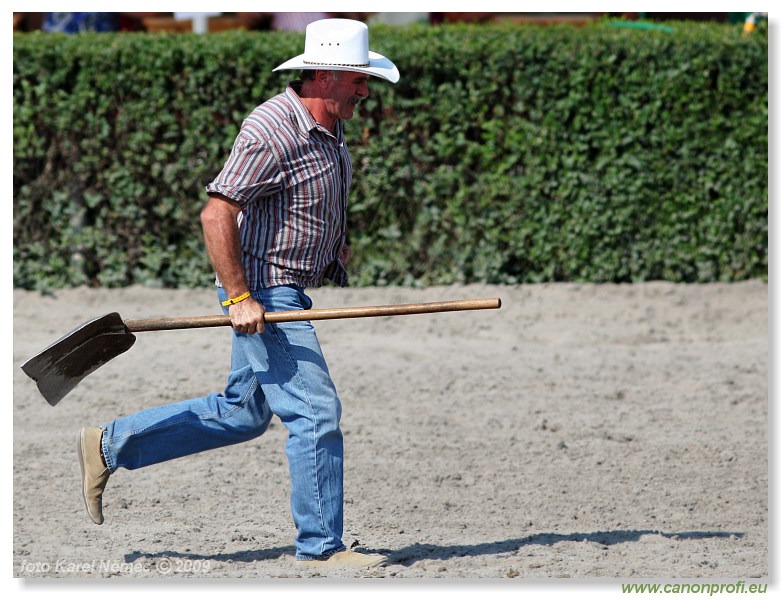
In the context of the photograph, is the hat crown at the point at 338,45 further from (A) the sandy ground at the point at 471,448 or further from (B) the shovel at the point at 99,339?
(A) the sandy ground at the point at 471,448

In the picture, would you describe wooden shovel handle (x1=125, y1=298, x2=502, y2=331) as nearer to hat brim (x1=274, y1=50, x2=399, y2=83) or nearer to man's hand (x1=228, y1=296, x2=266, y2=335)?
man's hand (x1=228, y1=296, x2=266, y2=335)

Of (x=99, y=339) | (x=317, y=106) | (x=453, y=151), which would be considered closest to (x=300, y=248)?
(x=317, y=106)

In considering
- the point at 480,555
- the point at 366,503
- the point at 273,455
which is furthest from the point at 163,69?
the point at 480,555

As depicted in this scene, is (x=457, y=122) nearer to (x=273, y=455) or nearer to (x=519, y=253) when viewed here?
(x=519, y=253)

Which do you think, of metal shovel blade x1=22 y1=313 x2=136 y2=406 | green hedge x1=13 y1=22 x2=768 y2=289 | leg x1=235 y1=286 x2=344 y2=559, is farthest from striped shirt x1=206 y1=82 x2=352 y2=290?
green hedge x1=13 y1=22 x2=768 y2=289

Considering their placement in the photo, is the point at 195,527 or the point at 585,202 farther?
the point at 585,202

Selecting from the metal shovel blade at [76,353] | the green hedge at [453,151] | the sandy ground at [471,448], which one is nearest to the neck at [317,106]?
the metal shovel blade at [76,353]

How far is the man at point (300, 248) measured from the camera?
382cm

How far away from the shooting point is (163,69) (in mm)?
8328

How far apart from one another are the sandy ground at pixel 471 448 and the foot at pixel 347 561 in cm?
7

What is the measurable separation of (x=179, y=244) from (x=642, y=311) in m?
3.65

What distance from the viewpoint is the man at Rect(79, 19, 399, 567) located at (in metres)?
3.82

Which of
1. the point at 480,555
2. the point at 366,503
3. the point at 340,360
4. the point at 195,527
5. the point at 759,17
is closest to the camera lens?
the point at 480,555

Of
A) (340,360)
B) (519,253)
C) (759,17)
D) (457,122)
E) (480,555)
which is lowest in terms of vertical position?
(480,555)
